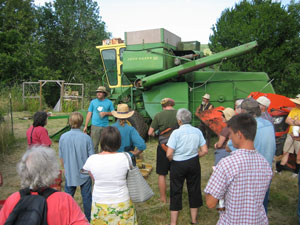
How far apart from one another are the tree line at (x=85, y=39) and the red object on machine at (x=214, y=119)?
5594 mm

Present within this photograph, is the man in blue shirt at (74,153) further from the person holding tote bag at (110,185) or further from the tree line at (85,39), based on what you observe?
the tree line at (85,39)

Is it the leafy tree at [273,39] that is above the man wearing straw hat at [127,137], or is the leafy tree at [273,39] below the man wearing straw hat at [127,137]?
above

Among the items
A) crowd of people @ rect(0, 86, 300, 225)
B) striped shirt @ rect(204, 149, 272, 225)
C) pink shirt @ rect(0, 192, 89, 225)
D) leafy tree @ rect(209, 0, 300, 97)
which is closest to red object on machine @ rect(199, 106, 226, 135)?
crowd of people @ rect(0, 86, 300, 225)

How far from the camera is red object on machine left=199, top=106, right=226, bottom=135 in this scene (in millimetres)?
5573

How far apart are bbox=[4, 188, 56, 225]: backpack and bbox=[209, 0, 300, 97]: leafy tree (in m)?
10.6

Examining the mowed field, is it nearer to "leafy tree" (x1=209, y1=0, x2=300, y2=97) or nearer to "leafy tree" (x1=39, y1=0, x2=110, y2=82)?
"leafy tree" (x1=209, y1=0, x2=300, y2=97)

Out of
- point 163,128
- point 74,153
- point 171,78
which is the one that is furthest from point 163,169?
point 171,78

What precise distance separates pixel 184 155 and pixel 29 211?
76.9 inches

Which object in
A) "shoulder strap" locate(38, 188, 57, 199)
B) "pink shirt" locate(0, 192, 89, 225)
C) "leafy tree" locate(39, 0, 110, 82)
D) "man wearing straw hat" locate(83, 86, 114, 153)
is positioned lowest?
"pink shirt" locate(0, 192, 89, 225)

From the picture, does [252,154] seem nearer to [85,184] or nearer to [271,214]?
[85,184]

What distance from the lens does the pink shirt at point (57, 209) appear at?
4.36 feet

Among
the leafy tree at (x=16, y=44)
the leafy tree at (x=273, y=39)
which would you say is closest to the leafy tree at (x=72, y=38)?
the leafy tree at (x=16, y=44)

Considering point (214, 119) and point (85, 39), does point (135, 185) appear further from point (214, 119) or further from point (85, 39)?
point (85, 39)

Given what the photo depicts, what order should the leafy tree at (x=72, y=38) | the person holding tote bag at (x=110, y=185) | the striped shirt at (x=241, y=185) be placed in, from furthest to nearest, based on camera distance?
the leafy tree at (x=72, y=38) < the person holding tote bag at (x=110, y=185) < the striped shirt at (x=241, y=185)
